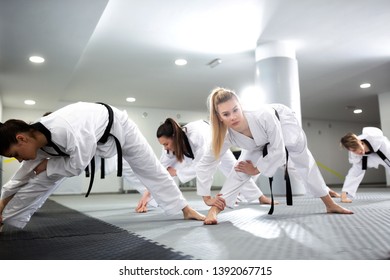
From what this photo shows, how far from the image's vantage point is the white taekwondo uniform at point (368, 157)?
3178 millimetres

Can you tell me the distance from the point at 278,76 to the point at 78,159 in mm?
3699

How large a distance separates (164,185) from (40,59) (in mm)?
3521

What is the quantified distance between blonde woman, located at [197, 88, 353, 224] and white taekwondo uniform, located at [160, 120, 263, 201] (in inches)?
14.3

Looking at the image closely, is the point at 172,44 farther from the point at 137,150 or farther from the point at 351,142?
the point at 137,150

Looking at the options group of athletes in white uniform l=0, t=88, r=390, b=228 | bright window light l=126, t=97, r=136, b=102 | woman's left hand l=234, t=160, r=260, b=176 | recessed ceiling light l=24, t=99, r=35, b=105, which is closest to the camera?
group of athletes in white uniform l=0, t=88, r=390, b=228

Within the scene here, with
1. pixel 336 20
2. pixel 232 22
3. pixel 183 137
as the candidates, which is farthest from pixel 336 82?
pixel 183 137

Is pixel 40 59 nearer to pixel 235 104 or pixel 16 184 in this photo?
pixel 16 184

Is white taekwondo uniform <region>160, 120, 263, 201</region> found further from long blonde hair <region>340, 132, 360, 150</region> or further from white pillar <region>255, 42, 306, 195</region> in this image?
white pillar <region>255, 42, 306, 195</region>

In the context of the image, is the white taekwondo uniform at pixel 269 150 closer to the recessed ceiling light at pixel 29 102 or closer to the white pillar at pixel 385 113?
the recessed ceiling light at pixel 29 102

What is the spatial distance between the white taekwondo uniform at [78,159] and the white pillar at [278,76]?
2847mm

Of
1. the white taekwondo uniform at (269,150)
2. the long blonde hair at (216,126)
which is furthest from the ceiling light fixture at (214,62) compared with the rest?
the long blonde hair at (216,126)

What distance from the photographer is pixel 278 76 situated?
15.1 ft

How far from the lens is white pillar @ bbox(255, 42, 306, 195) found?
4.52m

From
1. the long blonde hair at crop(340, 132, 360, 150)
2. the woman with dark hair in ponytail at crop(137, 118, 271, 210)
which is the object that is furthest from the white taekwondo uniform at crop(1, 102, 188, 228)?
the long blonde hair at crop(340, 132, 360, 150)
